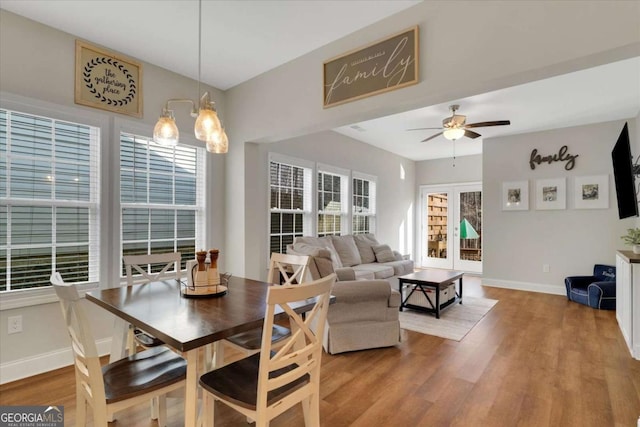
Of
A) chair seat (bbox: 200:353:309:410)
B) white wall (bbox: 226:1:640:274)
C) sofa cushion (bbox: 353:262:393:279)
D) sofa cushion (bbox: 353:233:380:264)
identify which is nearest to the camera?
chair seat (bbox: 200:353:309:410)

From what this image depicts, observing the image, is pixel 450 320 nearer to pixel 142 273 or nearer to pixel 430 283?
pixel 430 283

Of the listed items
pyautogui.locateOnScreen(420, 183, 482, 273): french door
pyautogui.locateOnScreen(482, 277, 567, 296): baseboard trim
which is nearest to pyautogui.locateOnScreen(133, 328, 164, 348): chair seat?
pyautogui.locateOnScreen(482, 277, 567, 296): baseboard trim

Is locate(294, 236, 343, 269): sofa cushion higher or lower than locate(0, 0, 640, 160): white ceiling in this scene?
lower

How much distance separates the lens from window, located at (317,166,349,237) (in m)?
5.36

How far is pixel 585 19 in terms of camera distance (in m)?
1.79

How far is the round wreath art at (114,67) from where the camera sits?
2.91 meters

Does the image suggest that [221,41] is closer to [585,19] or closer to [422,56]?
[422,56]

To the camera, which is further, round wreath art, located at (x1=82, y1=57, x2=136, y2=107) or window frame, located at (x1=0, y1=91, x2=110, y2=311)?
round wreath art, located at (x1=82, y1=57, x2=136, y2=107)

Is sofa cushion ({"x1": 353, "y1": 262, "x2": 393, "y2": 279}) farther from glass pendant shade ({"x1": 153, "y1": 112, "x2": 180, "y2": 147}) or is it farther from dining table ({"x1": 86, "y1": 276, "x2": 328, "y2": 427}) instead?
glass pendant shade ({"x1": 153, "y1": 112, "x2": 180, "y2": 147})

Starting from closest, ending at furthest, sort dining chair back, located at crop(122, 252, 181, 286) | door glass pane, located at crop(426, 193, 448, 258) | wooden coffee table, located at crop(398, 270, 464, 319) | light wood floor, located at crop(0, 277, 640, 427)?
1. light wood floor, located at crop(0, 277, 640, 427)
2. dining chair back, located at crop(122, 252, 181, 286)
3. wooden coffee table, located at crop(398, 270, 464, 319)
4. door glass pane, located at crop(426, 193, 448, 258)

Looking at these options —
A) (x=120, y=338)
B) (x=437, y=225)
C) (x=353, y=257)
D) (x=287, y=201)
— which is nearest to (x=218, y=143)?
(x=120, y=338)

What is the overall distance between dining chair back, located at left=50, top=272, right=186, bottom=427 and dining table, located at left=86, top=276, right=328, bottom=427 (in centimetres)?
16

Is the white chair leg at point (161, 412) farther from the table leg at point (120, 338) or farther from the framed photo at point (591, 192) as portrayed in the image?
the framed photo at point (591, 192)

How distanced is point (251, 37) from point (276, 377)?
2.74 metres
